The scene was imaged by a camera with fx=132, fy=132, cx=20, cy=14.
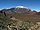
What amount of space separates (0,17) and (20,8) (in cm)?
9320

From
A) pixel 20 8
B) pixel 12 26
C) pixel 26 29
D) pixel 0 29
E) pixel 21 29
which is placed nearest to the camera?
pixel 0 29

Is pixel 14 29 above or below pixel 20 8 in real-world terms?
above

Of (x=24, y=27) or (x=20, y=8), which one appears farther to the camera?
(x=20, y=8)

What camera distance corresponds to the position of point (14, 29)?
48.2 ft

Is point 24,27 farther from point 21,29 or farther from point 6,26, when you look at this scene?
point 6,26

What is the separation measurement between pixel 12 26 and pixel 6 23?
2.83ft

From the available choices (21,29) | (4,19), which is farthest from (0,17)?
(21,29)

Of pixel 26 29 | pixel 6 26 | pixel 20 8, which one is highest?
pixel 6 26

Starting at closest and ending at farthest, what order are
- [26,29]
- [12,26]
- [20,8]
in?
[12,26] → [26,29] → [20,8]

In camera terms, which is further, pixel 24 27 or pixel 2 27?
pixel 24 27

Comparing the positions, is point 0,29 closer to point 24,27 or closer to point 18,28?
point 18,28

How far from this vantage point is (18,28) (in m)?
15.5

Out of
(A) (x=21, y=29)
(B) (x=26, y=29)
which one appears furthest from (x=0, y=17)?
(B) (x=26, y=29)

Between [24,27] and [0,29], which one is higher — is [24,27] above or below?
below
